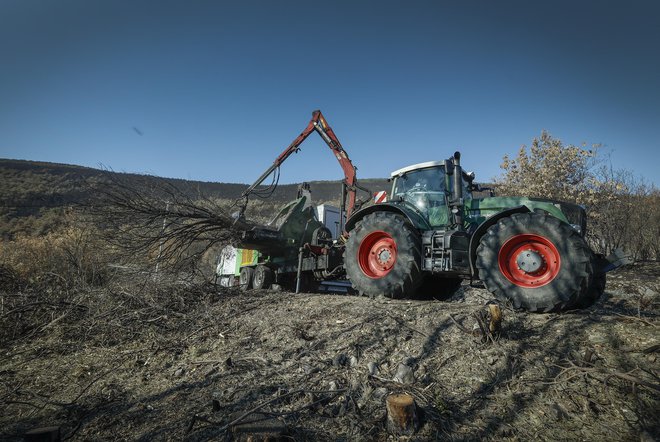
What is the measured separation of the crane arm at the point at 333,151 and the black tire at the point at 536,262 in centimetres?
456

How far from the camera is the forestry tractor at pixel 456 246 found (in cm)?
400

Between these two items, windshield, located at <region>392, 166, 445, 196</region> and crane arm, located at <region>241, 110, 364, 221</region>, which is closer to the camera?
windshield, located at <region>392, 166, 445, 196</region>

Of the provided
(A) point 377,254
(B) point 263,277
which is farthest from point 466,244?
(B) point 263,277

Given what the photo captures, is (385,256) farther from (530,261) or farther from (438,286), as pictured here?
(530,261)

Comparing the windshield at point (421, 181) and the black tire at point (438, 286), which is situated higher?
the windshield at point (421, 181)

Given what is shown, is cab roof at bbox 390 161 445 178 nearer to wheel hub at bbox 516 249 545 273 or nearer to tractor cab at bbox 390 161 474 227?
tractor cab at bbox 390 161 474 227

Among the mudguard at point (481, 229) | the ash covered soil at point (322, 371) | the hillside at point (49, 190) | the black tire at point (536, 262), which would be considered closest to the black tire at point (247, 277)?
the hillside at point (49, 190)

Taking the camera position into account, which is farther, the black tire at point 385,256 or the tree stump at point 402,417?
the black tire at point 385,256

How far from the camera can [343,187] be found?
784cm

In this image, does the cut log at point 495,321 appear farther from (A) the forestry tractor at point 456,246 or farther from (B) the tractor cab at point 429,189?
(B) the tractor cab at point 429,189

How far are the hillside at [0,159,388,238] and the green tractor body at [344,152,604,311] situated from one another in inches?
130

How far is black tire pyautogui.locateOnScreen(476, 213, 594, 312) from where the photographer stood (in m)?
3.85

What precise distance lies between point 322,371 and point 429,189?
3718 mm

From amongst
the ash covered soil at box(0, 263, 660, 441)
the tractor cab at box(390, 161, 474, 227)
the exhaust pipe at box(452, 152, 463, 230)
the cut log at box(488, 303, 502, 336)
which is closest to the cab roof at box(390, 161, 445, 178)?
the tractor cab at box(390, 161, 474, 227)
